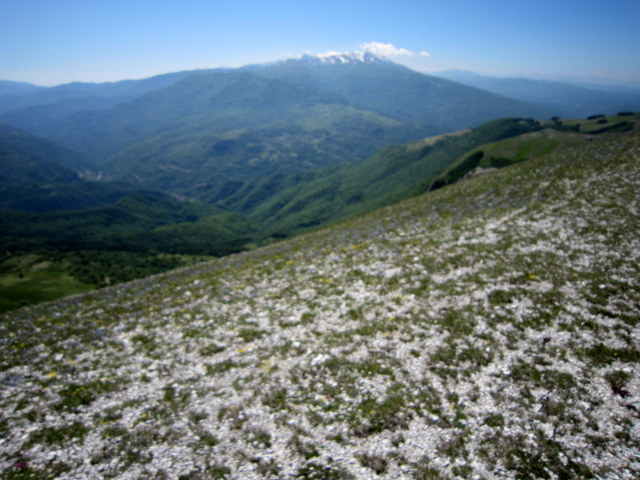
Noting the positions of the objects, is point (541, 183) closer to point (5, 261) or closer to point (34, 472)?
point (34, 472)

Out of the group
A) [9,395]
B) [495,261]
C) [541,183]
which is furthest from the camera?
[541,183]

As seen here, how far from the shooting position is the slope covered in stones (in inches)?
399

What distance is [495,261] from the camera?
21.3 m

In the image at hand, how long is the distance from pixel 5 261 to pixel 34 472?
24878cm

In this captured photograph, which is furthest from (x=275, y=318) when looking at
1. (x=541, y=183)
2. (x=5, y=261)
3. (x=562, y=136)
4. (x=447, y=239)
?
(x=5, y=261)

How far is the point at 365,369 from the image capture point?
13.9m

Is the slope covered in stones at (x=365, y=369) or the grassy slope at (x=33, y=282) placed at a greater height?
the slope covered in stones at (x=365, y=369)

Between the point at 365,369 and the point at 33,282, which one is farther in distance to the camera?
the point at 33,282

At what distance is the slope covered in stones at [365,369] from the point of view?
1012cm

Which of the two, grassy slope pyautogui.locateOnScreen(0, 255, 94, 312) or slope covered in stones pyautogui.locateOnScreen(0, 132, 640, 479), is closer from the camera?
slope covered in stones pyautogui.locateOnScreen(0, 132, 640, 479)

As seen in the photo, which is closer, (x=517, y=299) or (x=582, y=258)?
(x=517, y=299)

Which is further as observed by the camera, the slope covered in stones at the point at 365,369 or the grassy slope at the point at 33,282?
the grassy slope at the point at 33,282

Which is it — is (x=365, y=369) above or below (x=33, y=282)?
above

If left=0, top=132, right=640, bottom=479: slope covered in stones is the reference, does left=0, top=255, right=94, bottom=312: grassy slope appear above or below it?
below
